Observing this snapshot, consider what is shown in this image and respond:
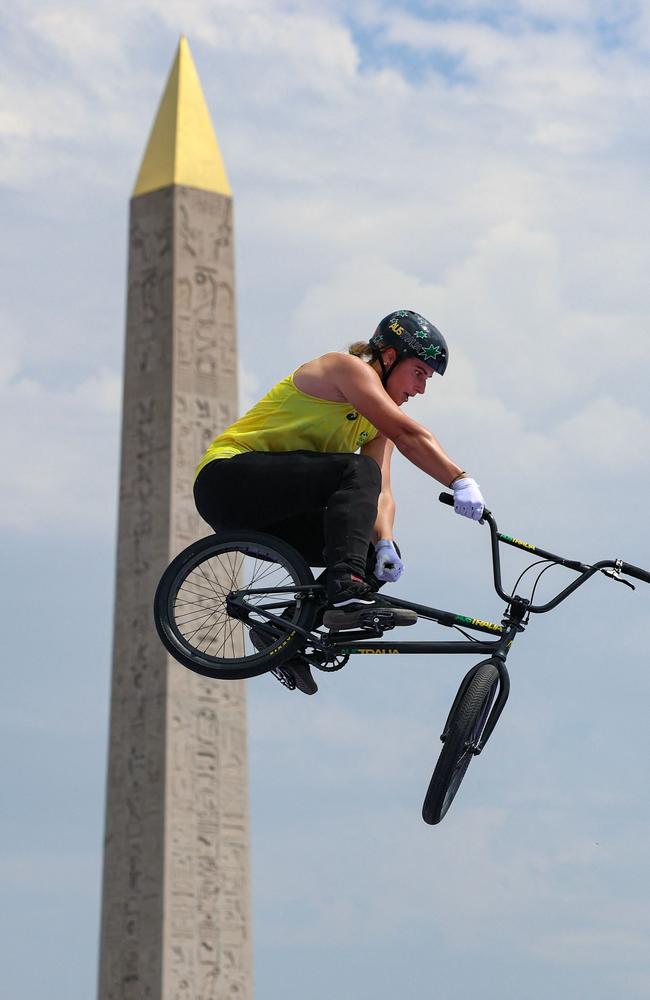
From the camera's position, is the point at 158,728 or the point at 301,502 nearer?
the point at 301,502

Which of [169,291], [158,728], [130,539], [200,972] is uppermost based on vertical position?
[169,291]

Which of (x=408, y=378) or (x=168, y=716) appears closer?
(x=408, y=378)

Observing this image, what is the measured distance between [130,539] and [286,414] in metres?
28.7

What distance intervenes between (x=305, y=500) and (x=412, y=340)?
1.15 meters

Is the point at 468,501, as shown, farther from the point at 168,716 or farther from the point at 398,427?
the point at 168,716

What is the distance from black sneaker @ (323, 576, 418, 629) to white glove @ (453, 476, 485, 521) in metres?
0.66

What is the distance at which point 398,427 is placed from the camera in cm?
1316

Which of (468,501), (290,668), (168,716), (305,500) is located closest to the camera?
(468,501)

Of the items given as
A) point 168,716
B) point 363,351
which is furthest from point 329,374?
point 168,716

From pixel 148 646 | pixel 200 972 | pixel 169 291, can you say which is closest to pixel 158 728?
pixel 148 646

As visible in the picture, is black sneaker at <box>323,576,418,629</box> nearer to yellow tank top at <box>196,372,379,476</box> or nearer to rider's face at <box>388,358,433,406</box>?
yellow tank top at <box>196,372,379,476</box>

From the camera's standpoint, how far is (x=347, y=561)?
1312 centimetres

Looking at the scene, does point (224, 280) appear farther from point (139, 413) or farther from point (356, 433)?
point (356, 433)

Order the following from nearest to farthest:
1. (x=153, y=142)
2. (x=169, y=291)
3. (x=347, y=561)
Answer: (x=347, y=561) → (x=169, y=291) → (x=153, y=142)
